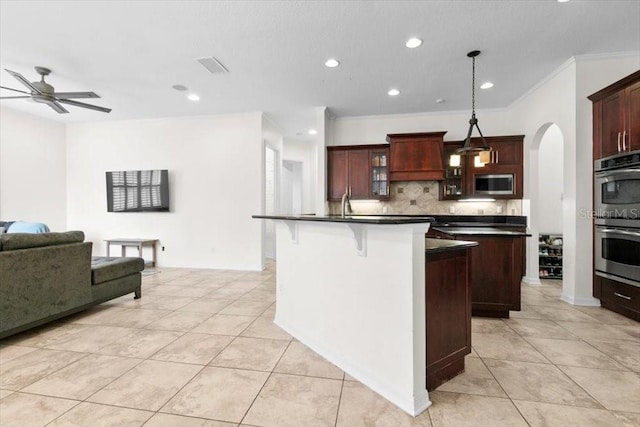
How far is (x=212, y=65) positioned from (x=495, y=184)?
473 centimetres

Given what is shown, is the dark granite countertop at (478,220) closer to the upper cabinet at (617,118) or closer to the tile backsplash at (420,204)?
the tile backsplash at (420,204)

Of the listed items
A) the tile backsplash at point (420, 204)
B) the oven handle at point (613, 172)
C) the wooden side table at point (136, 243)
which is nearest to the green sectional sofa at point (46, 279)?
the wooden side table at point (136, 243)

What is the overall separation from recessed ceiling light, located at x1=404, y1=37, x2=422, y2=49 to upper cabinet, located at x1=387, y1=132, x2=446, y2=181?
1.96m

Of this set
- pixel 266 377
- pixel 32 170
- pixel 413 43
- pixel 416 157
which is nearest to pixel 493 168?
pixel 416 157

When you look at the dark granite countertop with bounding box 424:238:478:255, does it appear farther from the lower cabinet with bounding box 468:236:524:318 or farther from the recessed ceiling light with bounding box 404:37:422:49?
the recessed ceiling light with bounding box 404:37:422:49

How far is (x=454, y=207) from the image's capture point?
5.29m

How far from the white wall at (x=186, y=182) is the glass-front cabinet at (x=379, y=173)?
2140 mm

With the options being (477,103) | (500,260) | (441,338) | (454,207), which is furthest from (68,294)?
(477,103)

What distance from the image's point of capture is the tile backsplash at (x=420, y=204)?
5137 mm

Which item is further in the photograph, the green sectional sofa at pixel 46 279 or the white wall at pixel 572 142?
the white wall at pixel 572 142

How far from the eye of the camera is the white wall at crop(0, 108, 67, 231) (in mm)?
5191

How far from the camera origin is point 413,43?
10.4ft

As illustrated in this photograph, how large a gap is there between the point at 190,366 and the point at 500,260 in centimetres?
303

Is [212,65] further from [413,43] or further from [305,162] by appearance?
[305,162]
